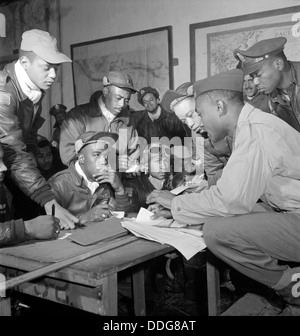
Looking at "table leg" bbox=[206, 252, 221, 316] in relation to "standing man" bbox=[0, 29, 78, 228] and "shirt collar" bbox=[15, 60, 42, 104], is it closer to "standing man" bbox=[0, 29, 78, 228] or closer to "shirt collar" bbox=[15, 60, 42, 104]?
"standing man" bbox=[0, 29, 78, 228]

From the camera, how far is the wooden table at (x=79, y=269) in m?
1.54

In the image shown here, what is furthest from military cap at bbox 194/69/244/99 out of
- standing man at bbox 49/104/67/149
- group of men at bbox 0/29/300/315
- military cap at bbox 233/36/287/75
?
standing man at bbox 49/104/67/149

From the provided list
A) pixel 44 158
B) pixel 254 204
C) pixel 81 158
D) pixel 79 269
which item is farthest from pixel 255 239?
pixel 44 158

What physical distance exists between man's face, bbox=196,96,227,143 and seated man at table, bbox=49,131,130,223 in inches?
24.0

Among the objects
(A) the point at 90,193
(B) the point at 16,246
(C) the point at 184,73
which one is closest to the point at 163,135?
(C) the point at 184,73

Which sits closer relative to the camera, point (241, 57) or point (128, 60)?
point (241, 57)

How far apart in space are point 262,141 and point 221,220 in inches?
16.5

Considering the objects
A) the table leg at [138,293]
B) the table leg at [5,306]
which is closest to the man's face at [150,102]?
the table leg at [138,293]

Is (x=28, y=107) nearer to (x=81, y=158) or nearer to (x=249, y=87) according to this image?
(x=81, y=158)

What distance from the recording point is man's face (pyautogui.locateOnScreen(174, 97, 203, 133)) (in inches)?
96.4

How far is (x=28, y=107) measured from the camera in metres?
2.21

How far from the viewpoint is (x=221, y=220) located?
73.0 inches

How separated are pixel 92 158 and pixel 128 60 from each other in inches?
26.0

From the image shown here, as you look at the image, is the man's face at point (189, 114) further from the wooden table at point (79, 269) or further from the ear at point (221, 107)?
the wooden table at point (79, 269)
